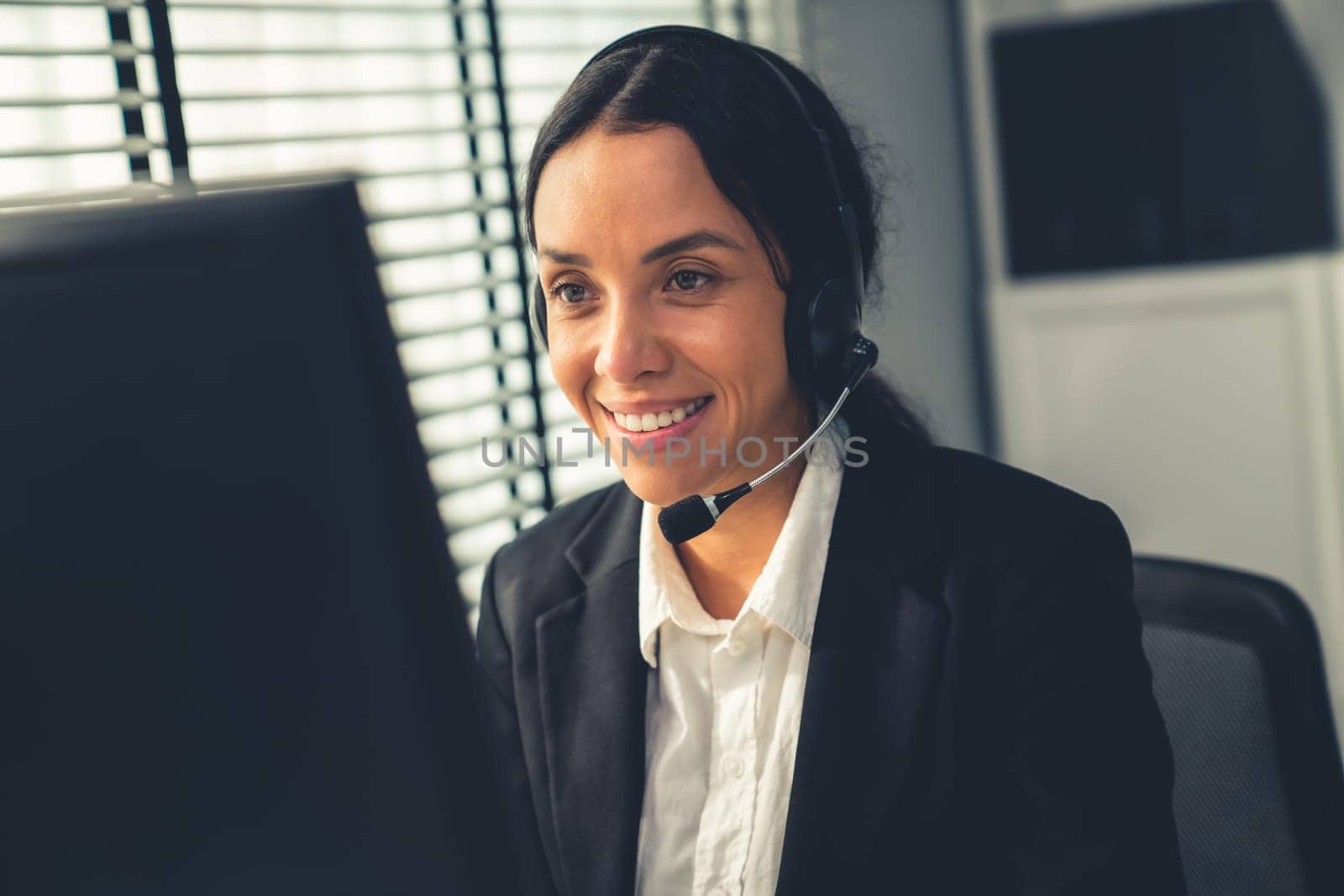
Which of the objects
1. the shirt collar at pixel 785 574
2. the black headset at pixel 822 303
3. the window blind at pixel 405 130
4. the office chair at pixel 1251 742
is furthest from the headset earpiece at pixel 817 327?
the window blind at pixel 405 130

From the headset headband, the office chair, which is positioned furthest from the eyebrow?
the office chair

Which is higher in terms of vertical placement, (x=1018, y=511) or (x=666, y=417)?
(x=666, y=417)

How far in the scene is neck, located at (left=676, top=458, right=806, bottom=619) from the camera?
115 centimetres

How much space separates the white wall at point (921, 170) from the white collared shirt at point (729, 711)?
1807mm

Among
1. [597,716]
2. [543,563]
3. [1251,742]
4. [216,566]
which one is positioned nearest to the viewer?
[216,566]

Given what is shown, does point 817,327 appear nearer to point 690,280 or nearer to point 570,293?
point 690,280

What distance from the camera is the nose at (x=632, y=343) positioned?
40.5 inches

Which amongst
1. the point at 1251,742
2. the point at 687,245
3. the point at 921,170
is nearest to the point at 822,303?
the point at 687,245

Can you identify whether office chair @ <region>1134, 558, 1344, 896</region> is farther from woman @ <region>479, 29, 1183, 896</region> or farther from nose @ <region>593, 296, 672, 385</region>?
nose @ <region>593, 296, 672, 385</region>

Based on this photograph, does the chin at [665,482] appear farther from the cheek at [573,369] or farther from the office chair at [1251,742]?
the office chair at [1251,742]

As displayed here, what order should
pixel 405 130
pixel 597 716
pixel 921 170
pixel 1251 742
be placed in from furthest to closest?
1. pixel 921 170
2. pixel 405 130
3. pixel 597 716
4. pixel 1251 742

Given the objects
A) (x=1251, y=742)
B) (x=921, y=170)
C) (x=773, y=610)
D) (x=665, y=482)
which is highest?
(x=921, y=170)

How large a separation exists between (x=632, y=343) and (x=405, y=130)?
1102mm

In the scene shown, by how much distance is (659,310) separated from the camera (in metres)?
1.04
